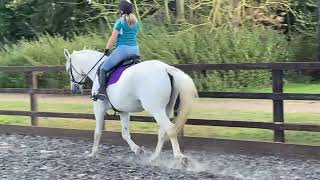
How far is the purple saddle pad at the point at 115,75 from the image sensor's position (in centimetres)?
853

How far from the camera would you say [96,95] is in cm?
880

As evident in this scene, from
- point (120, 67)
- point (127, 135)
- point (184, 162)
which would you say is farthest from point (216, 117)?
point (184, 162)

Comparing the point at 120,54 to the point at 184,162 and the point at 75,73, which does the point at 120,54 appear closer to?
the point at 75,73

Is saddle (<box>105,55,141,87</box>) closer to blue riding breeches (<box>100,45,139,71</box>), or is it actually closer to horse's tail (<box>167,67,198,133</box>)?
blue riding breeches (<box>100,45,139,71</box>)

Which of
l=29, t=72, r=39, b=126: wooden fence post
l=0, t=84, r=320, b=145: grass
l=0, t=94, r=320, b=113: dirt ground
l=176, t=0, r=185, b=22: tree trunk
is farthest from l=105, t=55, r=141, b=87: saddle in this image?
l=176, t=0, r=185, b=22: tree trunk

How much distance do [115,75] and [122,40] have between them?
0.57 m

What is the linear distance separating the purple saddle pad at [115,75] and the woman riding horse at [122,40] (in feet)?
0.27

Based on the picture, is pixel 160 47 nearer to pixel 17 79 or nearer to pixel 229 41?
pixel 229 41

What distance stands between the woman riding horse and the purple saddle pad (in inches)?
3.2

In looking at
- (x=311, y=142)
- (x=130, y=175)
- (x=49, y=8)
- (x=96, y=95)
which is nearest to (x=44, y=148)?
(x=96, y=95)

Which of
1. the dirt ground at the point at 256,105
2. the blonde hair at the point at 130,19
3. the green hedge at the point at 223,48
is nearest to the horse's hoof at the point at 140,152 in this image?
the blonde hair at the point at 130,19

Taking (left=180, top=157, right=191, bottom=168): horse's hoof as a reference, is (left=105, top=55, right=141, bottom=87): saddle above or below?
above

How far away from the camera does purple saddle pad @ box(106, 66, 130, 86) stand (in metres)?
8.53

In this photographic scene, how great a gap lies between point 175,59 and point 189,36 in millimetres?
936
